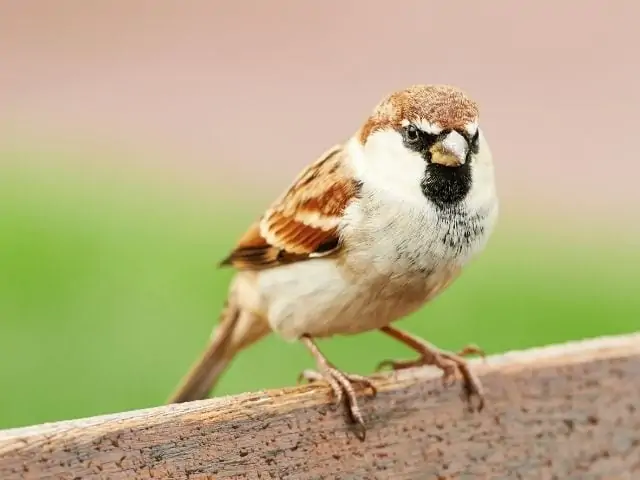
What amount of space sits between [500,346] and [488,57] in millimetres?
837

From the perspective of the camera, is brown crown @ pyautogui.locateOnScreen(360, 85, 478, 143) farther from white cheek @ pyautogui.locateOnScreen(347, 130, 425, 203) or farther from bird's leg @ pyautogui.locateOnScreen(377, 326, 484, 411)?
bird's leg @ pyautogui.locateOnScreen(377, 326, 484, 411)

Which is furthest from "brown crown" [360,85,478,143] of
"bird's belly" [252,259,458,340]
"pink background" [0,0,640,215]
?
"pink background" [0,0,640,215]

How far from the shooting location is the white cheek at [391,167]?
1.10m

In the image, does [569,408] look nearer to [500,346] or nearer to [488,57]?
[500,346]

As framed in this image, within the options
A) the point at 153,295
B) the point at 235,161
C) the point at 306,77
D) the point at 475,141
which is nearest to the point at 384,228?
the point at 475,141

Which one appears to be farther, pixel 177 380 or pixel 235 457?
pixel 177 380

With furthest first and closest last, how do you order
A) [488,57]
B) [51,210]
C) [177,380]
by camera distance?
[488,57] < [51,210] < [177,380]

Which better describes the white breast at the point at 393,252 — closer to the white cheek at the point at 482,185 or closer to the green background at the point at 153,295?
the white cheek at the point at 482,185

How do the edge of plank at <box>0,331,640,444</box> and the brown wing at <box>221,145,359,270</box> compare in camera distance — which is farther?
the brown wing at <box>221,145,359,270</box>

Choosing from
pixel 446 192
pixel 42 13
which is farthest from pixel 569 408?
pixel 42 13

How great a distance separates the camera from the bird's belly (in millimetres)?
1139

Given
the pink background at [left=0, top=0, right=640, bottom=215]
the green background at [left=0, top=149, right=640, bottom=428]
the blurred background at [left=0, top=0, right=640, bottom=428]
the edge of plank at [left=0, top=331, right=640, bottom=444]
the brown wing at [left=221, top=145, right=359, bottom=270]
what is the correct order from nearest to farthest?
the edge of plank at [left=0, top=331, right=640, bottom=444]
the brown wing at [left=221, top=145, right=359, bottom=270]
the green background at [left=0, top=149, right=640, bottom=428]
the blurred background at [left=0, top=0, right=640, bottom=428]
the pink background at [left=0, top=0, right=640, bottom=215]

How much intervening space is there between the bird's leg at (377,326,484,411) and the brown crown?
0.27 m

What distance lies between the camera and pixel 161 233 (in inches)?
72.4
